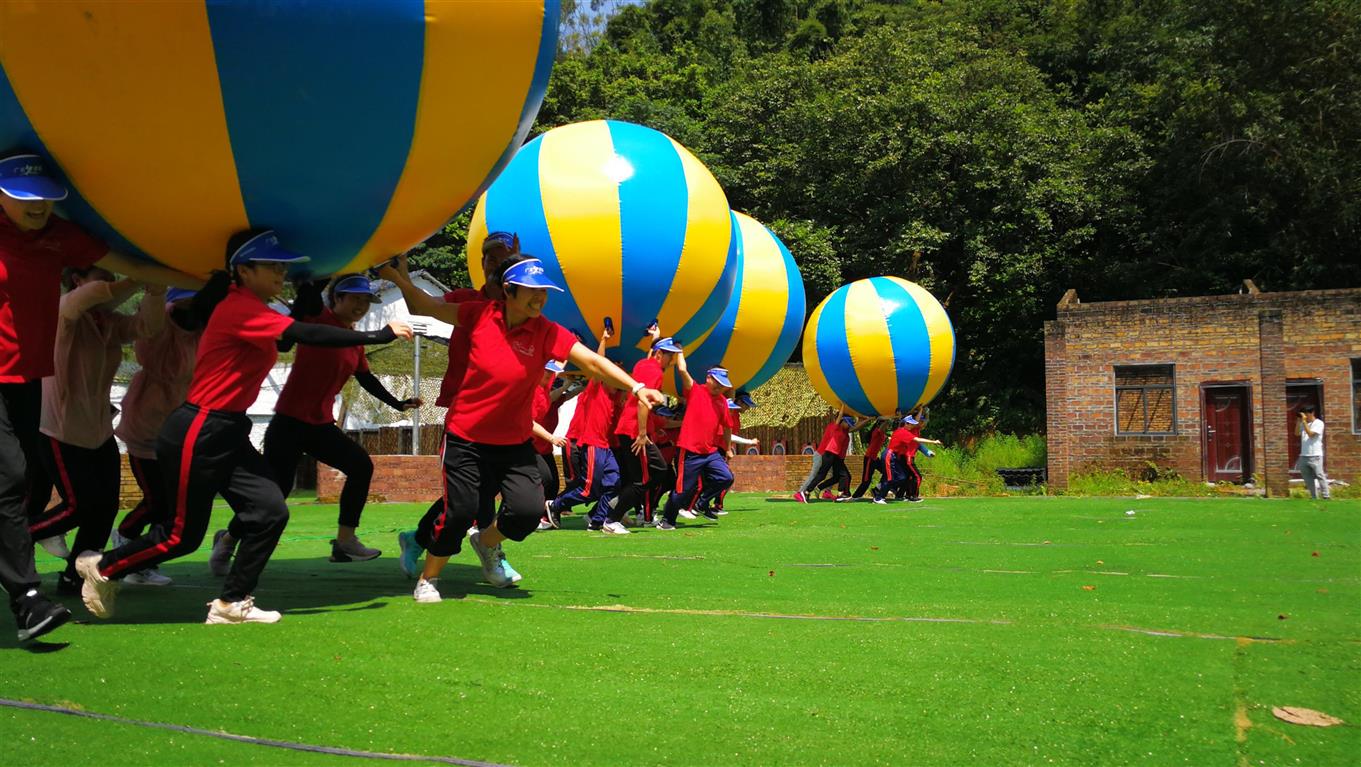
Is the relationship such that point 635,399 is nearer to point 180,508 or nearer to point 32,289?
point 180,508

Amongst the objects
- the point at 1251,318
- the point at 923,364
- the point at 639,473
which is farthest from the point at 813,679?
the point at 1251,318

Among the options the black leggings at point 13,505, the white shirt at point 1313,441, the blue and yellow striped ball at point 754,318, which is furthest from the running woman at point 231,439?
the white shirt at point 1313,441

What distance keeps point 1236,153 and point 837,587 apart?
26.8 metres

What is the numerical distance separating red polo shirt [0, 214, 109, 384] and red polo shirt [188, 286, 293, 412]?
610 mm

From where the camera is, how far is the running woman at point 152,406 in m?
6.45

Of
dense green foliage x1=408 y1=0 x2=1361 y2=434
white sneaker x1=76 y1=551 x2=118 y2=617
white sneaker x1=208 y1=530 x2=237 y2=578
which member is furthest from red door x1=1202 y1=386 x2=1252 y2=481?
white sneaker x1=76 y1=551 x2=118 y2=617

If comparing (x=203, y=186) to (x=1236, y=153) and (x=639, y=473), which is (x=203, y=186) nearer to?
A: (x=639, y=473)

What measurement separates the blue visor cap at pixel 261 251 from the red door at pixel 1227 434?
22352 mm

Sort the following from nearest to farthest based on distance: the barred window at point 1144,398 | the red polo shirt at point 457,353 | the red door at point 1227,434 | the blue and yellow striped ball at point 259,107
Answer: the blue and yellow striped ball at point 259,107, the red polo shirt at point 457,353, the red door at point 1227,434, the barred window at point 1144,398

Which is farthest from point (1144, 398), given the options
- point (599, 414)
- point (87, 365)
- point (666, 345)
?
point (87, 365)

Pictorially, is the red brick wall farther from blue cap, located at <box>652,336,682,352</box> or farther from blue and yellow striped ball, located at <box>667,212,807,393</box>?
blue cap, located at <box>652,336,682,352</box>

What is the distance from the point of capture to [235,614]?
4957mm

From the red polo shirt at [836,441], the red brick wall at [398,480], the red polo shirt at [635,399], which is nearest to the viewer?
the red polo shirt at [635,399]

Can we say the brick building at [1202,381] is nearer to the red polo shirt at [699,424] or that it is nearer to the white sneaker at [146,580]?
the red polo shirt at [699,424]
